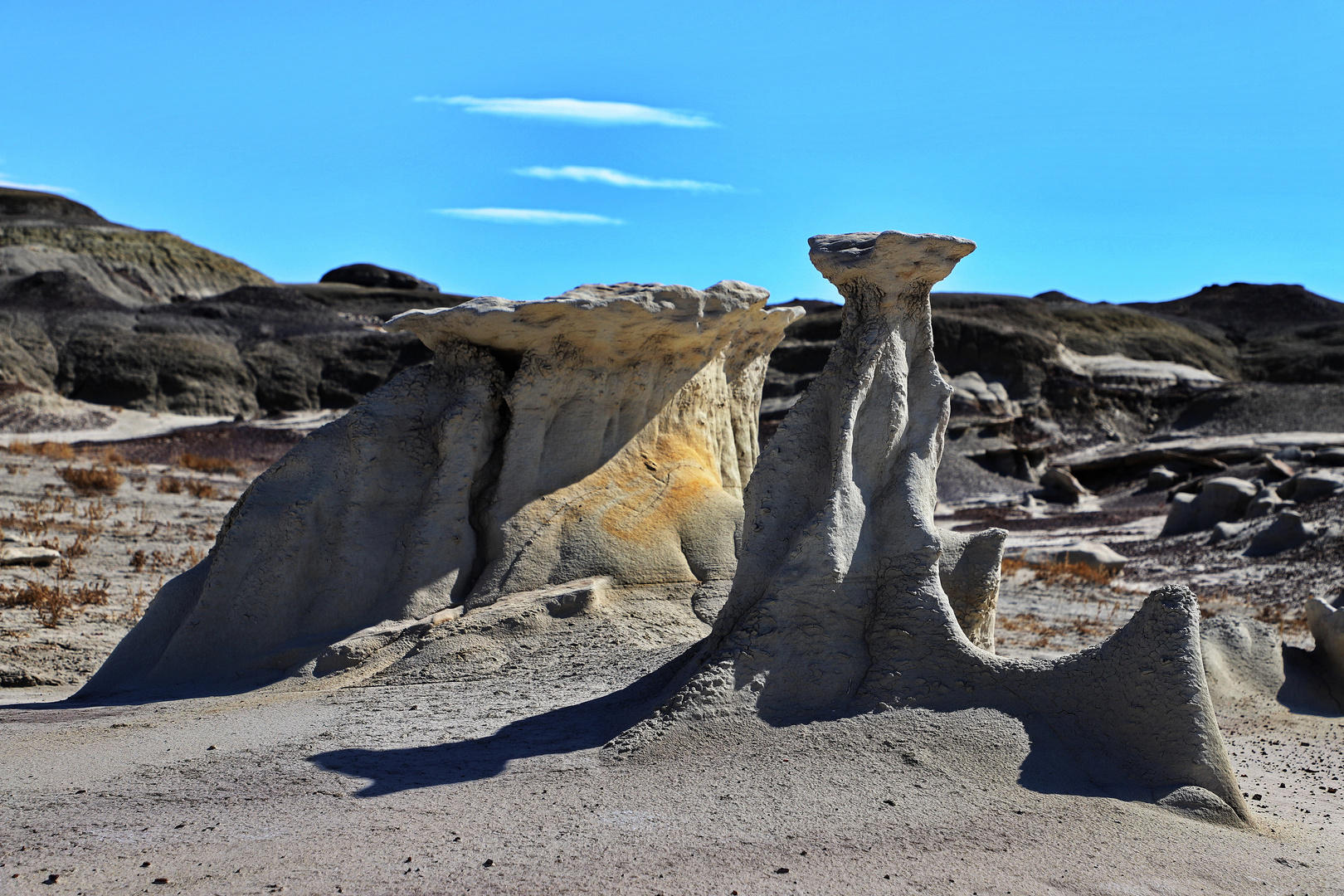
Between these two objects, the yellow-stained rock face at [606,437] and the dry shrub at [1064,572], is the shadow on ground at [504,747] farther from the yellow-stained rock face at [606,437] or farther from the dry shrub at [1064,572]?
the dry shrub at [1064,572]

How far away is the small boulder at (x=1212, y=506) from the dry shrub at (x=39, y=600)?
14749 mm

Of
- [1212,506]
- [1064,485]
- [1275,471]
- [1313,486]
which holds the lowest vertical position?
[1212,506]

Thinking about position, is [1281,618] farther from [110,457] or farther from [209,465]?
[110,457]

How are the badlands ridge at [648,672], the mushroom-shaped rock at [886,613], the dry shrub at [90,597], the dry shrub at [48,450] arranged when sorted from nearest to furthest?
1. the badlands ridge at [648,672]
2. the mushroom-shaped rock at [886,613]
3. the dry shrub at [90,597]
4. the dry shrub at [48,450]

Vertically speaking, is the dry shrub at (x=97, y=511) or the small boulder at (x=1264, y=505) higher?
the small boulder at (x=1264, y=505)

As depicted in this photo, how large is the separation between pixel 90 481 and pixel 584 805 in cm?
1275

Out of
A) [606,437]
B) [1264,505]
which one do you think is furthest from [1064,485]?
[606,437]

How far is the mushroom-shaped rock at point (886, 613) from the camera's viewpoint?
14.1 ft

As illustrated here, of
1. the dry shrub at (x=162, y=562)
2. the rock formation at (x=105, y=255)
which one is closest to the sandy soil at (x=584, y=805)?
the dry shrub at (x=162, y=562)

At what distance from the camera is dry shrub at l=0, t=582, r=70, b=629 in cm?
866

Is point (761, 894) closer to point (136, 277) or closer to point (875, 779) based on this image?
point (875, 779)

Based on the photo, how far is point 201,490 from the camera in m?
15.1

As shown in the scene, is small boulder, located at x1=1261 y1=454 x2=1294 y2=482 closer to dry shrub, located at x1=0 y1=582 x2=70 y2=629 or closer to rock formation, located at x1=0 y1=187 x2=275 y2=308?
dry shrub, located at x1=0 y1=582 x2=70 y2=629

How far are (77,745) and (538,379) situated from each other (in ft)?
12.1
